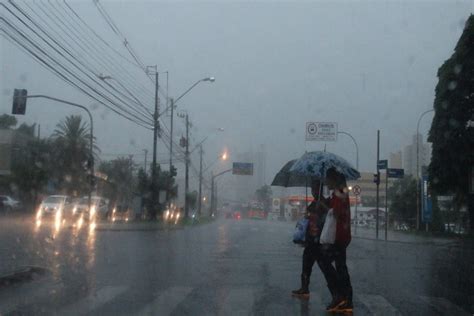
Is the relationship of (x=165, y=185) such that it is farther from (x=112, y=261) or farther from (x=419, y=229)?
(x=112, y=261)

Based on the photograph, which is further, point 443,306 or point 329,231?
point 443,306

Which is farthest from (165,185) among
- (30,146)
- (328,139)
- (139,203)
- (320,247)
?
(320,247)

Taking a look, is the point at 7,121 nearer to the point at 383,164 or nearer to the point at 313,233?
the point at 383,164

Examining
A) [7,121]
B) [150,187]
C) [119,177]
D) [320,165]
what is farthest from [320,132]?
[7,121]

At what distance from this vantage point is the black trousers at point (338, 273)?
348 inches

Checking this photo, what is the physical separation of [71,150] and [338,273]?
52.7 meters

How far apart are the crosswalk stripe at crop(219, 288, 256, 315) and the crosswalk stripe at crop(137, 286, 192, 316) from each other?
0.69 metres

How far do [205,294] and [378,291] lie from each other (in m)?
2.90

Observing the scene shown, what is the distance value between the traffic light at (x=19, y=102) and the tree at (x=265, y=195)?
290ft

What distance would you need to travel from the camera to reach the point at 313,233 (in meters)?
9.42

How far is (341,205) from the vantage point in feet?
28.9

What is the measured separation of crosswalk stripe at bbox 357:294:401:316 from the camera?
8836 millimetres

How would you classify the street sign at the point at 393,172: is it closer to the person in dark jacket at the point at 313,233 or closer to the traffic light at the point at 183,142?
the traffic light at the point at 183,142

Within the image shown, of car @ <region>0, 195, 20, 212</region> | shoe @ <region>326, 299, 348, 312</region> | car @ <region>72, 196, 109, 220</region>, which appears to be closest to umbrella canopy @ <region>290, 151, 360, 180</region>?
shoe @ <region>326, 299, 348, 312</region>
